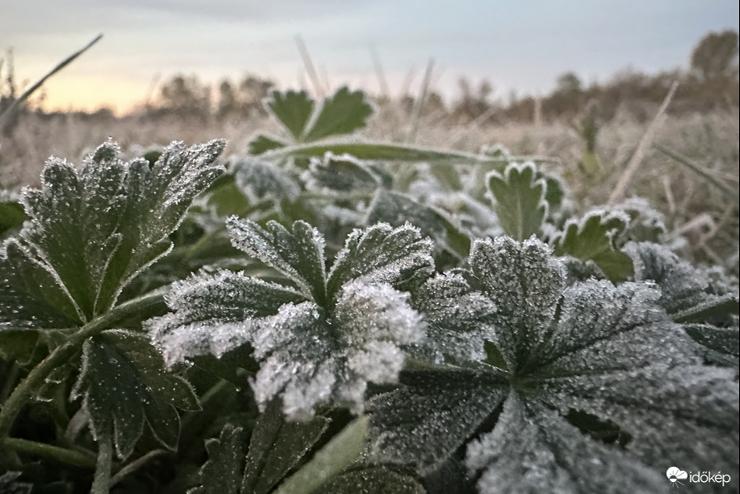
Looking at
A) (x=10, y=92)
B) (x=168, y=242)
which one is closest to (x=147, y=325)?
(x=168, y=242)

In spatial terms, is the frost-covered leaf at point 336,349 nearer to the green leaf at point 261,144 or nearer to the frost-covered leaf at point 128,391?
the frost-covered leaf at point 128,391

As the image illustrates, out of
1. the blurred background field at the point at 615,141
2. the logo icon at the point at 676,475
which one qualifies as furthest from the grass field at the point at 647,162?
the logo icon at the point at 676,475

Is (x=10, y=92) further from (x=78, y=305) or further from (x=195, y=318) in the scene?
(x=195, y=318)

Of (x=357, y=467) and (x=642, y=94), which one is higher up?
(x=357, y=467)

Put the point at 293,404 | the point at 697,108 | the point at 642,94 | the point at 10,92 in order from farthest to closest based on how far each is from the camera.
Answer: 1. the point at 642,94
2. the point at 697,108
3. the point at 10,92
4. the point at 293,404

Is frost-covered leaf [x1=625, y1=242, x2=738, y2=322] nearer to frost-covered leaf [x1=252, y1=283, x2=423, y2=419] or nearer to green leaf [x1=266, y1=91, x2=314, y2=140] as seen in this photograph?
frost-covered leaf [x1=252, y1=283, x2=423, y2=419]

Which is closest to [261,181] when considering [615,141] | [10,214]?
[10,214]

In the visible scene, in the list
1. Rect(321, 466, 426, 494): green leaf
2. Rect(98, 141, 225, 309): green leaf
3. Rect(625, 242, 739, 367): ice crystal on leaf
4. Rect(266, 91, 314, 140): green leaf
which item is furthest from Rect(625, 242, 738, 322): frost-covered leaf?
Rect(266, 91, 314, 140): green leaf
